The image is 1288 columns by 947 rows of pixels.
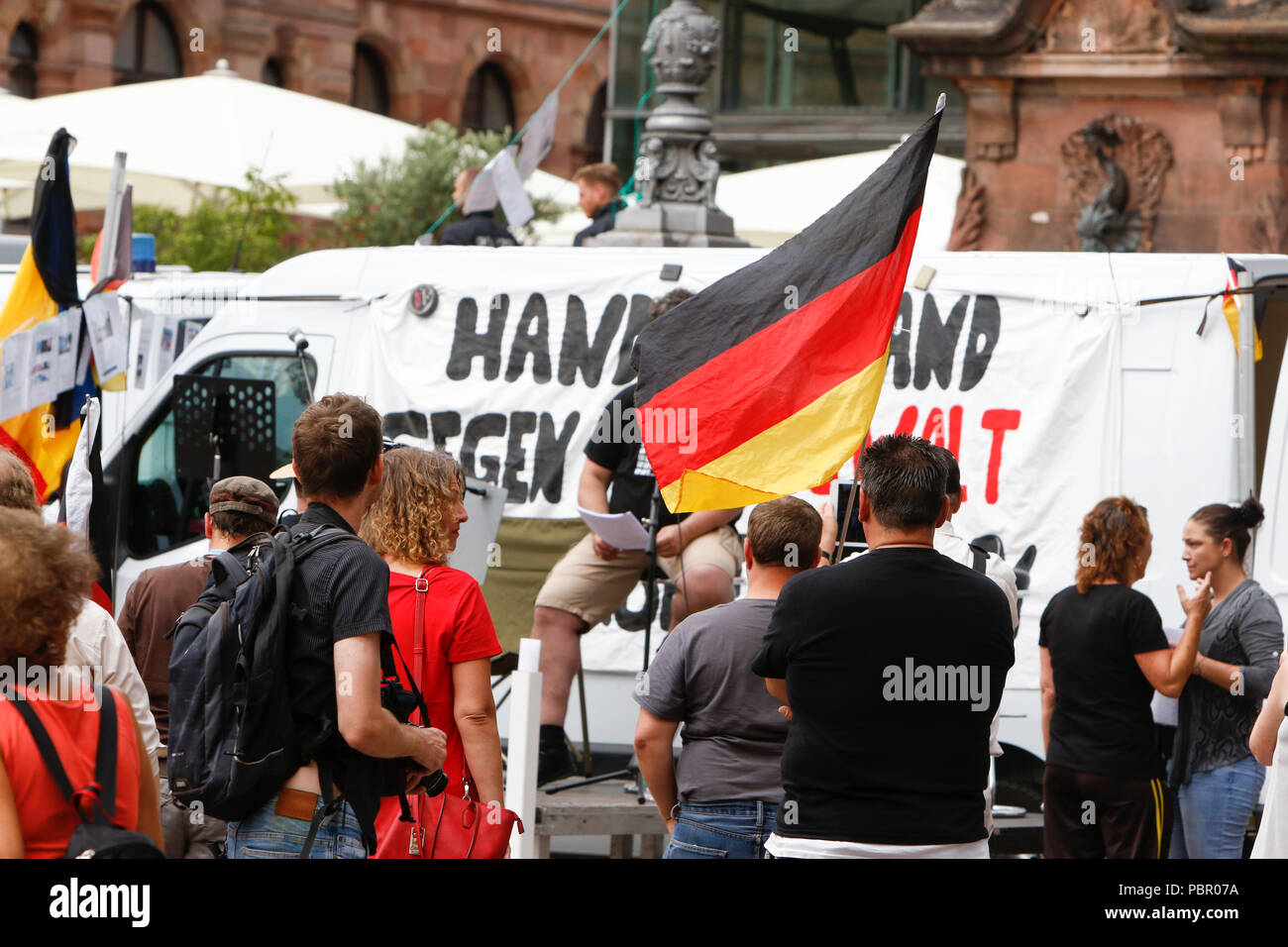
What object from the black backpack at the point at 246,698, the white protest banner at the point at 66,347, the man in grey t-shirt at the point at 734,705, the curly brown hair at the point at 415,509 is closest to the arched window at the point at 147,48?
the white protest banner at the point at 66,347

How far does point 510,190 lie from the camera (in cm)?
1251

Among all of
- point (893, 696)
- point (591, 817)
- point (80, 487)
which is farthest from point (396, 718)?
point (80, 487)

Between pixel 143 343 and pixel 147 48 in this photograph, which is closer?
pixel 143 343

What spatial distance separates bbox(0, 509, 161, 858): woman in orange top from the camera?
139 inches

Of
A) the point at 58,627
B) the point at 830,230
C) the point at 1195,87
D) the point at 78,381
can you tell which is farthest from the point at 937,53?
the point at 58,627

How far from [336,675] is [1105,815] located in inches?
141

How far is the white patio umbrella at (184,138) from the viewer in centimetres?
1664

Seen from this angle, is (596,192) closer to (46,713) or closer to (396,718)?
(396,718)

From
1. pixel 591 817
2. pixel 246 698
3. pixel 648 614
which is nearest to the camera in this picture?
pixel 246 698

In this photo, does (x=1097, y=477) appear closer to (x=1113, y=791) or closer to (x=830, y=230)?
(x=1113, y=791)

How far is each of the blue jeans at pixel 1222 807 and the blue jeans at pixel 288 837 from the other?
380 centimetres

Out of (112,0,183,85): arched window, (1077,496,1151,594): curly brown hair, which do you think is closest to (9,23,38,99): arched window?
(112,0,183,85): arched window

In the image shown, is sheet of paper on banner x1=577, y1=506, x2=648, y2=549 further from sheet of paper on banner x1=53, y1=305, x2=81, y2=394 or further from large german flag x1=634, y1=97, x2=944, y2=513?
sheet of paper on banner x1=53, y1=305, x2=81, y2=394

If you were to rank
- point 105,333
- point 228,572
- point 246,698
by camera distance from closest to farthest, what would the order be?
point 246,698
point 228,572
point 105,333
